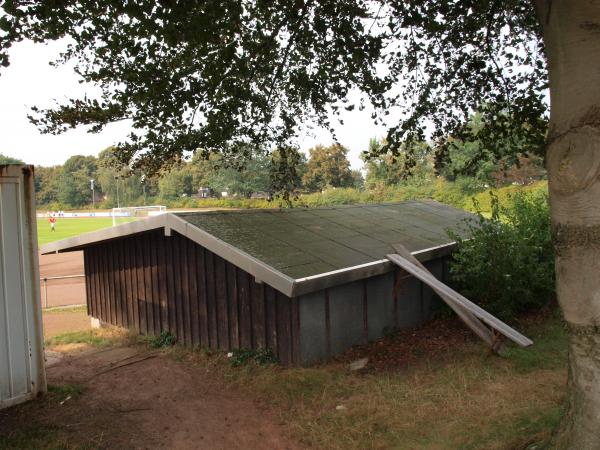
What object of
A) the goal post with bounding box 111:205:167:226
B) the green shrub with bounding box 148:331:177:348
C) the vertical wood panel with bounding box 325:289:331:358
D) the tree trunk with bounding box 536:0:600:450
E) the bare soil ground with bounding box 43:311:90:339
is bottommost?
the bare soil ground with bounding box 43:311:90:339

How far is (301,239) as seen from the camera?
27.4 ft

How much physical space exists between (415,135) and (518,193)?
5358 mm

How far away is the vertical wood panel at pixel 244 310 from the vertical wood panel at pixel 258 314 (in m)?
0.09

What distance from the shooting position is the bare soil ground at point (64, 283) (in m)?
16.5

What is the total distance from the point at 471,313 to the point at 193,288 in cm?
491

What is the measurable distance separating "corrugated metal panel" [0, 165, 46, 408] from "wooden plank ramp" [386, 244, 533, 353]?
214 inches

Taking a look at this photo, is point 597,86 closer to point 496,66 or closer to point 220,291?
point 496,66

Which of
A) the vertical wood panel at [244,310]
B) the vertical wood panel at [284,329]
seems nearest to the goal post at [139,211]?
the vertical wood panel at [244,310]

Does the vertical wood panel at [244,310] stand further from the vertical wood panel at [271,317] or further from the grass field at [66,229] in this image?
the grass field at [66,229]

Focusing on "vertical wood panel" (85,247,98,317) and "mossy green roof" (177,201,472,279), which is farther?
"vertical wood panel" (85,247,98,317)

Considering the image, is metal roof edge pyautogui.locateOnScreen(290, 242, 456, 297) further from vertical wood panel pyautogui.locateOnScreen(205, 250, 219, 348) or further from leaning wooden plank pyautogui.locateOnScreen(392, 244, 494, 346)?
vertical wood panel pyautogui.locateOnScreen(205, 250, 219, 348)

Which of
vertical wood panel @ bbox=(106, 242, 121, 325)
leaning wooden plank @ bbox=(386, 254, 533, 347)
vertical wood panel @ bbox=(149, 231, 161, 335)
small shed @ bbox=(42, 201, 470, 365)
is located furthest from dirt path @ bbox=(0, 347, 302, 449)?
leaning wooden plank @ bbox=(386, 254, 533, 347)

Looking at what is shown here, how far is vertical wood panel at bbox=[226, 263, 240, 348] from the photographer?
7.61 meters

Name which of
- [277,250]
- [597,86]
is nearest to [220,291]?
[277,250]
